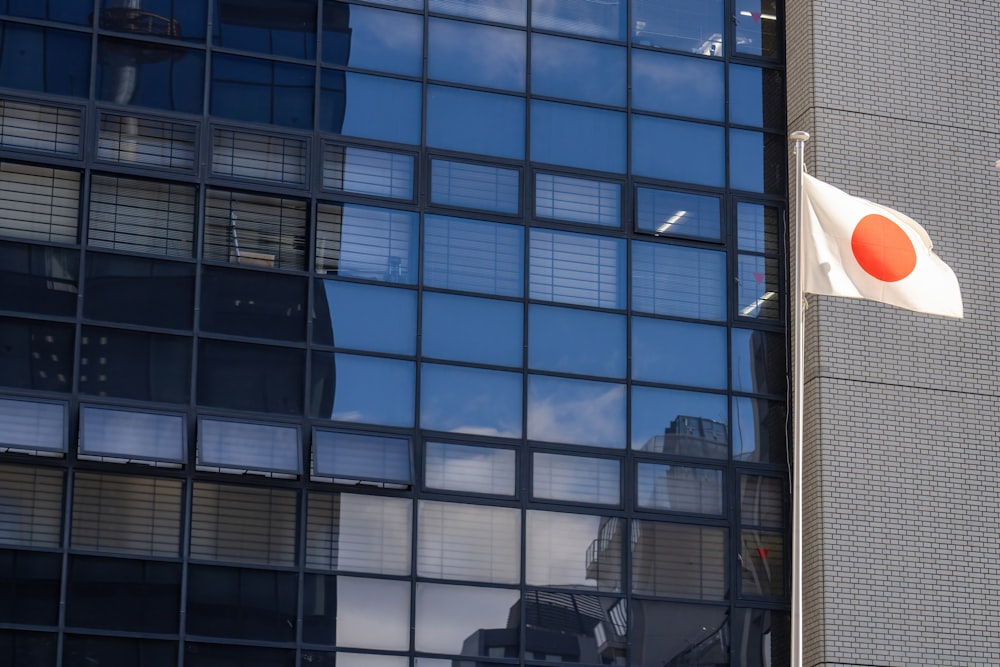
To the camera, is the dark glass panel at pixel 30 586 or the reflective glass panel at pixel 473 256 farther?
the reflective glass panel at pixel 473 256

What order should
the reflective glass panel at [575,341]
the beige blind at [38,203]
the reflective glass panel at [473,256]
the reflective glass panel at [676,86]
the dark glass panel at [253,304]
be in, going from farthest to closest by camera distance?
1. the reflective glass panel at [676,86]
2. the reflective glass panel at [575,341]
3. the reflective glass panel at [473,256]
4. the dark glass panel at [253,304]
5. the beige blind at [38,203]

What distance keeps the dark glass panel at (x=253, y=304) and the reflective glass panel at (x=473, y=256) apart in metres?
1.82

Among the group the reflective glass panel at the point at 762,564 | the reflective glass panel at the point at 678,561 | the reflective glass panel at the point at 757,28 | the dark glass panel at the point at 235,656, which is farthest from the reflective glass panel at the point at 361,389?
the reflective glass panel at the point at 757,28

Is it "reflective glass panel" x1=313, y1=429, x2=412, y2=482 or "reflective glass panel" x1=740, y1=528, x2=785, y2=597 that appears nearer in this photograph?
"reflective glass panel" x1=313, y1=429, x2=412, y2=482

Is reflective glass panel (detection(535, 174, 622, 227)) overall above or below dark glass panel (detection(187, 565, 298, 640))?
above

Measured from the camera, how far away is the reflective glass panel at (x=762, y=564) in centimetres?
2178

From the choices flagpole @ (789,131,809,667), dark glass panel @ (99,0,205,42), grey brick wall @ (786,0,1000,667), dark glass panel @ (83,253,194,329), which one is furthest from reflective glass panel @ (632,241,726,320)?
dark glass panel @ (99,0,205,42)

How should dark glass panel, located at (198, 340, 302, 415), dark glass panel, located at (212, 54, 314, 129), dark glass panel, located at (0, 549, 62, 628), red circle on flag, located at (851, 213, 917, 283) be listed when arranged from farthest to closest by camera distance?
dark glass panel, located at (212, 54, 314, 129)
dark glass panel, located at (198, 340, 302, 415)
dark glass panel, located at (0, 549, 62, 628)
red circle on flag, located at (851, 213, 917, 283)

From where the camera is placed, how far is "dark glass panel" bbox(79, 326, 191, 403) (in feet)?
64.7

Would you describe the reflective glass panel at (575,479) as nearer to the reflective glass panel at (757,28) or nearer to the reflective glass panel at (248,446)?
the reflective glass panel at (248,446)

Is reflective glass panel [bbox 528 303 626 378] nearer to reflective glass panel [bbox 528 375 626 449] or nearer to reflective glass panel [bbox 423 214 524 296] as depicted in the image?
reflective glass panel [bbox 528 375 626 449]

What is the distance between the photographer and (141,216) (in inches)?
806

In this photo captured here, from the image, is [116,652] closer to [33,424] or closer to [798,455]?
[33,424]

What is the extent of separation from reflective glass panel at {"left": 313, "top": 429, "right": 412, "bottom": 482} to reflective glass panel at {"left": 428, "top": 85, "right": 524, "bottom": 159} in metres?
4.21
